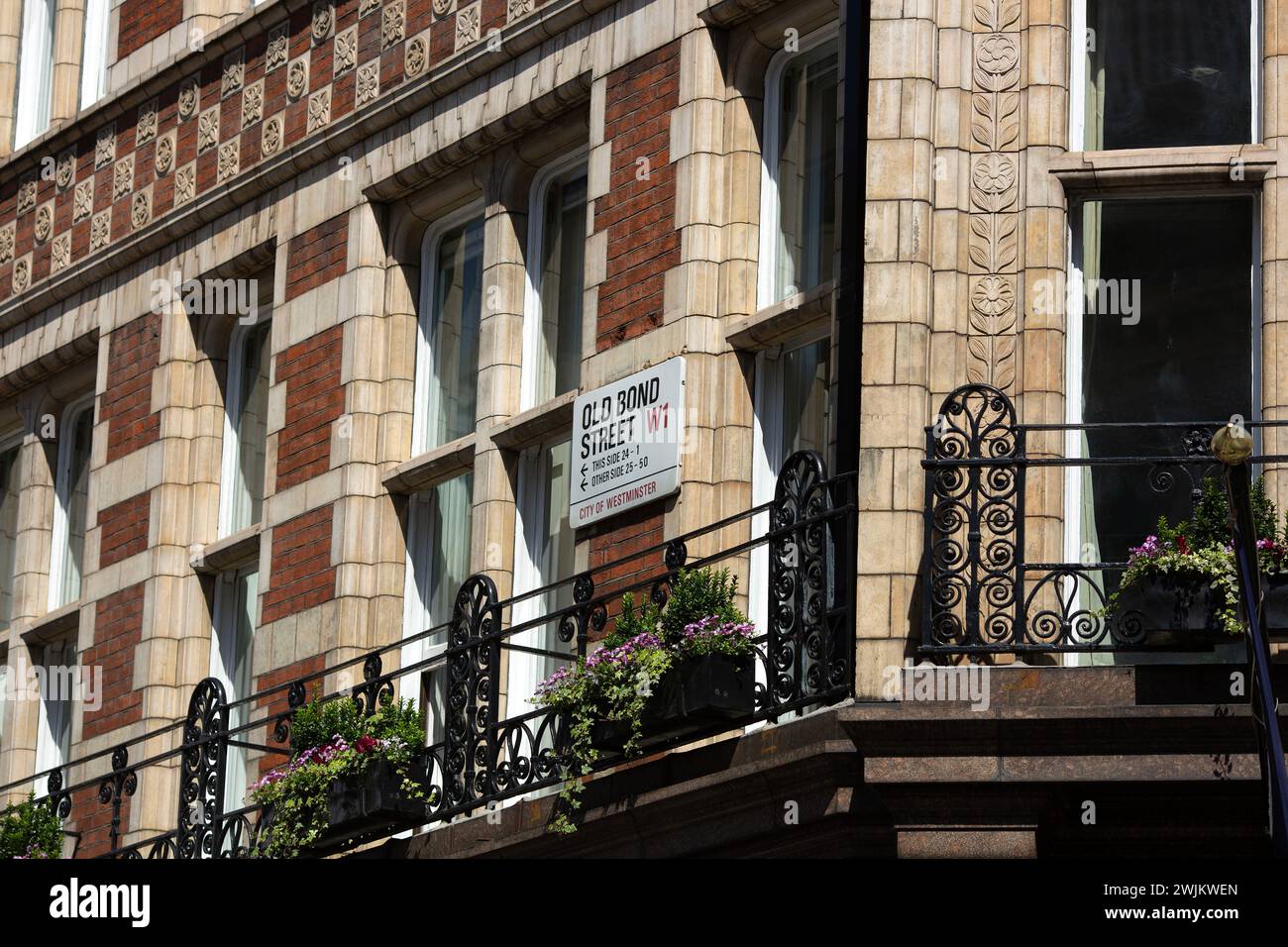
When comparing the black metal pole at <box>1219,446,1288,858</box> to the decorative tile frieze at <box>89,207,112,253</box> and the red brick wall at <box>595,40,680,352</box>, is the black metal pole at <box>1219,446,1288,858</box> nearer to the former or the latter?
the red brick wall at <box>595,40,680,352</box>

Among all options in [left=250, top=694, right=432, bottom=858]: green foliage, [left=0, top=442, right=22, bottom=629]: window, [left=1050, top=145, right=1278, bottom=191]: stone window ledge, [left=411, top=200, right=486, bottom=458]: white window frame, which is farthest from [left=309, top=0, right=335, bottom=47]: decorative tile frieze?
[left=1050, top=145, right=1278, bottom=191]: stone window ledge

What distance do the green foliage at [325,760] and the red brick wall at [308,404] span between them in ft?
7.95

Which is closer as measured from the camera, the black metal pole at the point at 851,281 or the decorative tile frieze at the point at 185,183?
the black metal pole at the point at 851,281

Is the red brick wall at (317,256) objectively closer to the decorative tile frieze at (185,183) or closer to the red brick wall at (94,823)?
the decorative tile frieze at (185,183)

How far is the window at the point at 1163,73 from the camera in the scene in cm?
1653

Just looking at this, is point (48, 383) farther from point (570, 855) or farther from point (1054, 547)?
point (1054, 547)

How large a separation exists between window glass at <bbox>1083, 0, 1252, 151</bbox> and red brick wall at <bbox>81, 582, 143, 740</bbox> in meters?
7.94

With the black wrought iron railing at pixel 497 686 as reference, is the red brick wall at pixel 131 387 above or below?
above

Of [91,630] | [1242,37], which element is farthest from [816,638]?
[91,630]

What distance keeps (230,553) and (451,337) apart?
2.16 metres

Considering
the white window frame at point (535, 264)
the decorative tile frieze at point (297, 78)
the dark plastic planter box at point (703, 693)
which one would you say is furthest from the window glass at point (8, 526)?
the dark plastic planter box at point (703, 693)

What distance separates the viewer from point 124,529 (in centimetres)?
2239

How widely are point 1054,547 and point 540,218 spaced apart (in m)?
5.06

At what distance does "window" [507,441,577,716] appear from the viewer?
62.4 feet
